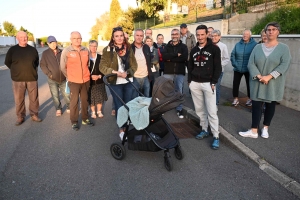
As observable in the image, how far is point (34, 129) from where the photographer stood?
17.7 ft

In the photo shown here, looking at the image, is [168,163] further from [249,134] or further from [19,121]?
[19,121]

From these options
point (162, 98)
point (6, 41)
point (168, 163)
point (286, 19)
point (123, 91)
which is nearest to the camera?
point (162, 98)

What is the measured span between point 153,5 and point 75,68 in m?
25.4

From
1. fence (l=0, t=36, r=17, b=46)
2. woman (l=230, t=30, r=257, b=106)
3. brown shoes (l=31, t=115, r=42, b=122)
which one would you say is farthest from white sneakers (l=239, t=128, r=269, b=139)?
fence (l=0, t=36, r=17, b=46)

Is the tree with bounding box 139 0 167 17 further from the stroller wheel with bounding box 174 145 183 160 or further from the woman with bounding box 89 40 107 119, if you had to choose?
the stroller wheel with bounding box 174 145 183 160

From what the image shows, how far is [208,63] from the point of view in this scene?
415cm

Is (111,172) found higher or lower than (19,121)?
lower

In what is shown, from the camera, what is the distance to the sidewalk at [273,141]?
342 cm

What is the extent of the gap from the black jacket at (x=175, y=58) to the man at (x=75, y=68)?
176 cm

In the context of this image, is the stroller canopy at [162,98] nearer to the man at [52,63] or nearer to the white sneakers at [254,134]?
the white sneakers at [254,134]

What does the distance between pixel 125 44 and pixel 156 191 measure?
269 centimetres

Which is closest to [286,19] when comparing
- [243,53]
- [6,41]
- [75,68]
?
[243,53]

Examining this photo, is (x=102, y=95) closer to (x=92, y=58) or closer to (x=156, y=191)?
(x=92, y=58)

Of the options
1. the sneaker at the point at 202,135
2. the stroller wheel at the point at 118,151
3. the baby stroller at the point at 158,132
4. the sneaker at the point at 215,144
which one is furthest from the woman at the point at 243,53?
the stroller wheel at the point at 118,151
